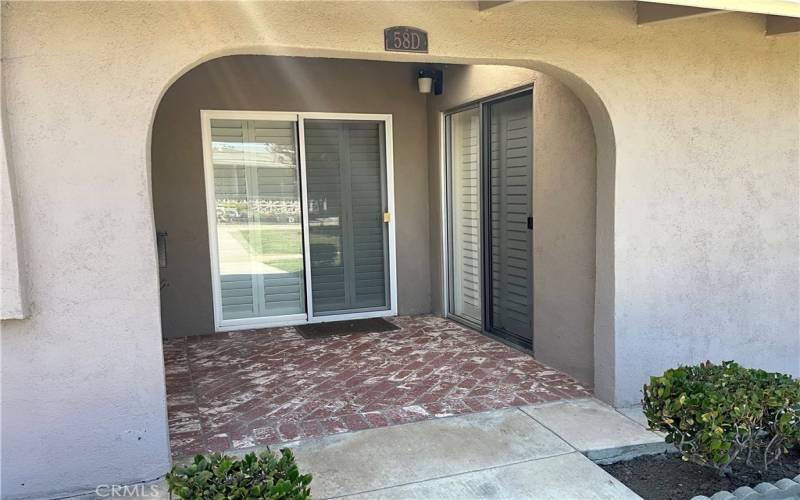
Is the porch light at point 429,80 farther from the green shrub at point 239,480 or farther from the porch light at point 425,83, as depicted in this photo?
the green shrub at point 239,480

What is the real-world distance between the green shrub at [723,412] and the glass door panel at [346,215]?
4.13 meters

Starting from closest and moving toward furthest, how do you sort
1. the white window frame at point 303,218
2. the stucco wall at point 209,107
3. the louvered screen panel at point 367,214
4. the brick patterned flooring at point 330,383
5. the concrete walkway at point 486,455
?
the concrete walkway at point 486,455 < the brick patterned flooring at point 330,383 < the stucco wall at point 209,107 < the white window frame at point 303,218 < the louvered screen panel at point 367,214

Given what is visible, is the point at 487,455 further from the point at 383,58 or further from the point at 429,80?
the point at 429,80

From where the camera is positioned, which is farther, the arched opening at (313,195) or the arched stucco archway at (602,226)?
the arched opening at (313,195)

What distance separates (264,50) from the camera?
3.17 metres

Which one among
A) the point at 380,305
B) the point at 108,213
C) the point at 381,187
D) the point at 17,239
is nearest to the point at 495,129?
the point at 381,187

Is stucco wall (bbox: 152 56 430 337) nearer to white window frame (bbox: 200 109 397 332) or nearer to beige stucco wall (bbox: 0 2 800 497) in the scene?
white window frame (bbox: 200 109 397 332)

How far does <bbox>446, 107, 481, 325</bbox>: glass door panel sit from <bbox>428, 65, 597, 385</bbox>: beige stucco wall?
95 cm

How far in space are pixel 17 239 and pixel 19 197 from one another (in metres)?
0.21

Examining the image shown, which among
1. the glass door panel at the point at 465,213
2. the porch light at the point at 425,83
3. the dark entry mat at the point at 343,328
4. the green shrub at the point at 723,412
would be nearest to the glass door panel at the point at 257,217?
the dark entry mat at the point at 343,328

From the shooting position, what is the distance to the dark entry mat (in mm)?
6121

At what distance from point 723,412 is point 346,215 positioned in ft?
15.2

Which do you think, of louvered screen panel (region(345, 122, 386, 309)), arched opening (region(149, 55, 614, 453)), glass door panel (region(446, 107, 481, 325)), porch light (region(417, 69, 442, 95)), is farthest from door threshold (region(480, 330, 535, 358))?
porch light (region(417, 69, 442, 95))

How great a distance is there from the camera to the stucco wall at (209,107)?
19.3 feet
